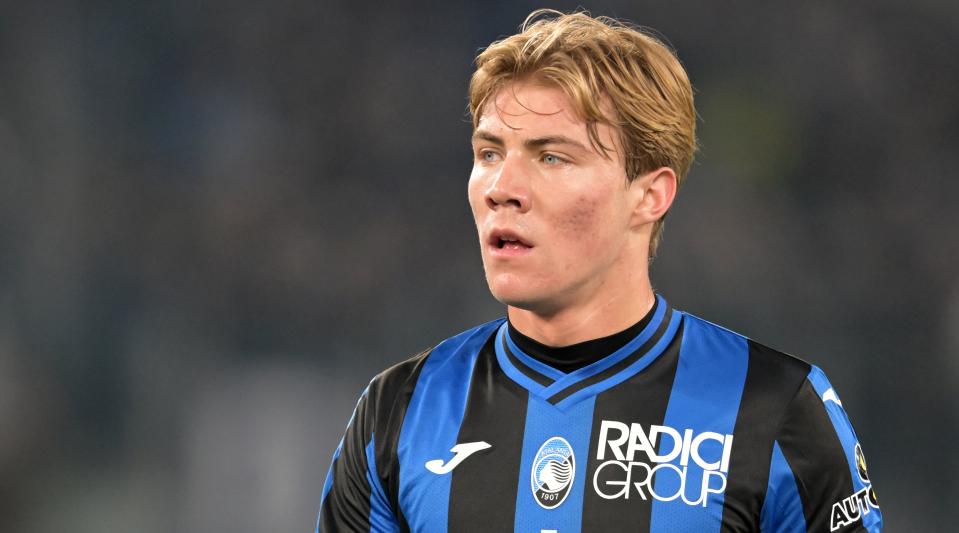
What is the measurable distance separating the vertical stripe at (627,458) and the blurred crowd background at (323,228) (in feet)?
11.3

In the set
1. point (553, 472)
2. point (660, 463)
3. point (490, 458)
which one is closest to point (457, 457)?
point (490, 458)

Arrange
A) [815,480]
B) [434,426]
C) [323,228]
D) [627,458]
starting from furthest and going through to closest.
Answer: [323,228]
[434,426]
[627,458]
[815,480]

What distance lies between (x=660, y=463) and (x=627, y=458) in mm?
66

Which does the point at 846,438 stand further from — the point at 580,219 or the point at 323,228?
the point at 323,228

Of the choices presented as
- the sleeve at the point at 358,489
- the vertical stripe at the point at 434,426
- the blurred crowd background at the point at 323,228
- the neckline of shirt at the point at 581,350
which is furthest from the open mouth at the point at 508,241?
the blurred crowd background at the point at 323,228

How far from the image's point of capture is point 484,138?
2.22 metres

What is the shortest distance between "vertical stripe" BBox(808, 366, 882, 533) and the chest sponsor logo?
0.21 meters

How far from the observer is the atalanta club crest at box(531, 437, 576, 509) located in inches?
87.7

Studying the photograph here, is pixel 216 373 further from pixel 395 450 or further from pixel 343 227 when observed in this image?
pixel 395 450

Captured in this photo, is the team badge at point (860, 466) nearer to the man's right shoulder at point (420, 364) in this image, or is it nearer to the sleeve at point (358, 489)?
the man's right shoulder at point (420, 364)

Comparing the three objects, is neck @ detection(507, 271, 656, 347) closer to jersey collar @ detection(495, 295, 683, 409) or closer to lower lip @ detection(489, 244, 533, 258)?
jersey collar @ detection(495, 295, 683, 409)

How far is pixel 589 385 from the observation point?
2.32 m

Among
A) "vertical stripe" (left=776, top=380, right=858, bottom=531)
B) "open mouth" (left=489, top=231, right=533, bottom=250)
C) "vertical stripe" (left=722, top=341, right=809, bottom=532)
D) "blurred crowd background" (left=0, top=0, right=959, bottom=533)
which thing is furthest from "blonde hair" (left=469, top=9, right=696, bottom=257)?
"blurred crowd background" (left=0, top=0, right=959, bottom=533)

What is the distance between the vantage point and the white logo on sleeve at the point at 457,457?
227cm
